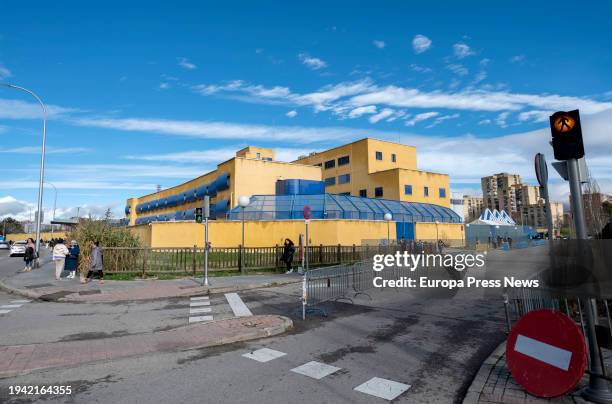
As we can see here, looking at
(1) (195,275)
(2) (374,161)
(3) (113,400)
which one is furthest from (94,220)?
(2) (374,161)

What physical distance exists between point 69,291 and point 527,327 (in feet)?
45.1

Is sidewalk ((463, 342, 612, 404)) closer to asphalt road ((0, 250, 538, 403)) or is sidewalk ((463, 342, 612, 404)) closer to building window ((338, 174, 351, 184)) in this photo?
asphalt road ((0, 250, 538, 403))

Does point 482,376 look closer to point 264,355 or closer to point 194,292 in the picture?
point 264,355

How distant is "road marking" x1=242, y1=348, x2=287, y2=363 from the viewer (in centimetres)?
565

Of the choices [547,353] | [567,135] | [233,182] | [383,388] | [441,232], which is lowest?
[383,388]

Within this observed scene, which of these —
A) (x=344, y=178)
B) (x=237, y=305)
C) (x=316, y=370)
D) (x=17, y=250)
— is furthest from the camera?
(x=344, y=178)

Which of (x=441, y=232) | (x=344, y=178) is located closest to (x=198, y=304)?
(x=441, y=232)

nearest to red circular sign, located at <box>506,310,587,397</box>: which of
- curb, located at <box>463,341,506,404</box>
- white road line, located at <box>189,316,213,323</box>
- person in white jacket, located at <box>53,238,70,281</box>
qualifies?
curb, located at <box>463,341,506,404</box>

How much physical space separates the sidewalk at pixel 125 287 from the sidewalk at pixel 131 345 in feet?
17.5

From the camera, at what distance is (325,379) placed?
483 centimetres

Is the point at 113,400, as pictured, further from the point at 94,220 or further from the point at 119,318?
the point at 94,220

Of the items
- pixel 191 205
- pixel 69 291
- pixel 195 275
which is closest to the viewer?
pixel 69 291

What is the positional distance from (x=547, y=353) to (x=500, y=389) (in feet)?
2.32

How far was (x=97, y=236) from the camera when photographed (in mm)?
17141
